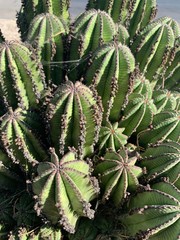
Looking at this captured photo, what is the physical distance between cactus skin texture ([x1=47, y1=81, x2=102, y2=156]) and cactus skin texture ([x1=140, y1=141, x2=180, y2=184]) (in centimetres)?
45

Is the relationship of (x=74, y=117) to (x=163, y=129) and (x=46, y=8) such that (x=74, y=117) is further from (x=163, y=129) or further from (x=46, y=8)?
(x=46, y=8)

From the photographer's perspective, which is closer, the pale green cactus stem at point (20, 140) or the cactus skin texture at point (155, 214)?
the cactus skin texture at point (155, 214)

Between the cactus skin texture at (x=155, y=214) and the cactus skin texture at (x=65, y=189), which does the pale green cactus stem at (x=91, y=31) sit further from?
the cactus skin texture at (x=155, y=214)

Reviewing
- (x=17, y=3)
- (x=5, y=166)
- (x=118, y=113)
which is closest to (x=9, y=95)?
(x=5, y=166)

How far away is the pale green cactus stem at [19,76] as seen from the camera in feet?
10.6

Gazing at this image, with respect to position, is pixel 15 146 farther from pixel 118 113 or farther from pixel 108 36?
pixel 108 36

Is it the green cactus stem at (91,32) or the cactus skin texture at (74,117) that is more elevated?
the green cactus stem at (91,32)

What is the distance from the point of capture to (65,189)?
2719mm

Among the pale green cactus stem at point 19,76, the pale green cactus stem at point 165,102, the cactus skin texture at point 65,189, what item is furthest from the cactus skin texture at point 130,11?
the cactus skin texture at point 65,189

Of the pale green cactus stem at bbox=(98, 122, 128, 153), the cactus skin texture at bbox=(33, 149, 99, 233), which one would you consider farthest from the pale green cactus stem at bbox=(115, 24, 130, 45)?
the cactus skin texture at bbox=(33, 149, 99, 233)

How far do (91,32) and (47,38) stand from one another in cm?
38

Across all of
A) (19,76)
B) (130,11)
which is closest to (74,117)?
(19,76)

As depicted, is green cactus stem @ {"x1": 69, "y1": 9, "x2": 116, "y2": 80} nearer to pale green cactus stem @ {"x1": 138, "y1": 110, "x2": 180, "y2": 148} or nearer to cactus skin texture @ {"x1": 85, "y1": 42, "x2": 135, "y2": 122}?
cactus skin texture @ {"x1": 85, "y1": 42, "x2": 135, "y2": 122}

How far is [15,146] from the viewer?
10.2 ft
